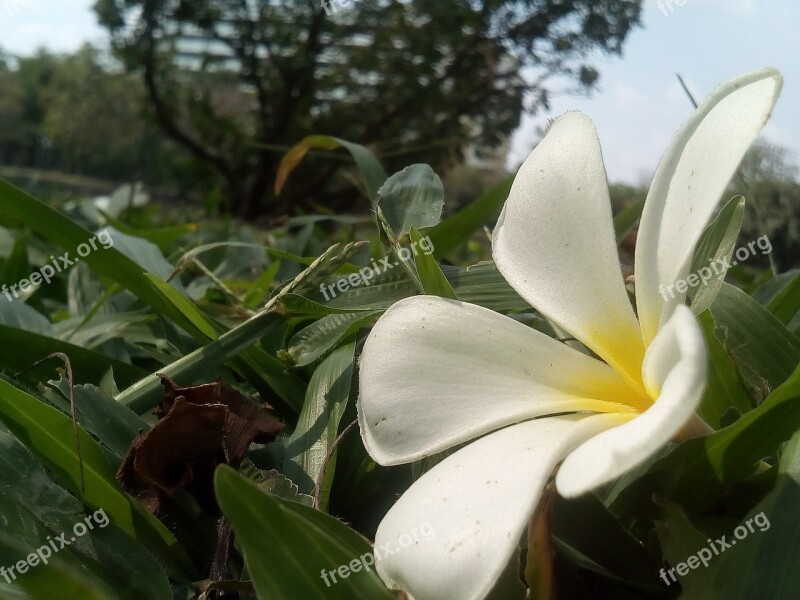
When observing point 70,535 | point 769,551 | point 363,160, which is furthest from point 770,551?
point 363,160

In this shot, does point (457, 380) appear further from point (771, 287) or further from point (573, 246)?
point (771, 287)

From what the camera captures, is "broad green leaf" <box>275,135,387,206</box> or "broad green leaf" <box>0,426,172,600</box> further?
"broad green leaf" <box>275,135,387,206</box>

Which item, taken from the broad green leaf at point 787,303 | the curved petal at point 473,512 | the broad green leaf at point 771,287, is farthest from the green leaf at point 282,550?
the broad green leaf at point 771,287

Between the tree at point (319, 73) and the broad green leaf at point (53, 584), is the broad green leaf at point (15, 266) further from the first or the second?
the tree at point (319, 73)

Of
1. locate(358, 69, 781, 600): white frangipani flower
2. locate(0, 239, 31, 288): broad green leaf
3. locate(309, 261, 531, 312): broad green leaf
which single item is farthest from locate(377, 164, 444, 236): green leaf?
locate(0, 239, 31, 288): broad green leaf

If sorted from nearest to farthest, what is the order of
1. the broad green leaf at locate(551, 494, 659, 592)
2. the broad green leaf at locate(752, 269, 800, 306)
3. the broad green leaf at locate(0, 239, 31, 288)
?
the broad green leaf at locate(551, 494, 659, 592) < the broad green leaf at locate(752, 269, 800, 306) < the broad green leaf at locate(0, 239, 31, 288)

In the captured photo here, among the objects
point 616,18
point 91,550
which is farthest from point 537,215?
point 616,18

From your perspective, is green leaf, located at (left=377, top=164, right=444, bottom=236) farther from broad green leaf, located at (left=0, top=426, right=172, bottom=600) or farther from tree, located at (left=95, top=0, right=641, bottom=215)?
tree, located at (left=95, top=0, right=641, bottom=215)
